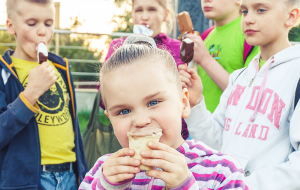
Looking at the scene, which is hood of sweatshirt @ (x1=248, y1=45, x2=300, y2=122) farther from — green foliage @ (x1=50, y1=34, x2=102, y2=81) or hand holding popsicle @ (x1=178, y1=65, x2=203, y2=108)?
green foliage @ (x1=50, y1=34, x2=102, y2=81)

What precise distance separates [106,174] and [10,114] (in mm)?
1200

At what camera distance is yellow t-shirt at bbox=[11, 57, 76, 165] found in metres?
2.33

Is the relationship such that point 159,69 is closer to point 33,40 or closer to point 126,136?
point 126,136

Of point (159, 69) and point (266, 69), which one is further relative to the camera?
point (266, 69)

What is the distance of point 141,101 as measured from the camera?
1207 millimetres

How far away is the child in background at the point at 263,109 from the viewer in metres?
1.56

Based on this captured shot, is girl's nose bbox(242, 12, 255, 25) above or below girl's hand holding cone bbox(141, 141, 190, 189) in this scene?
above

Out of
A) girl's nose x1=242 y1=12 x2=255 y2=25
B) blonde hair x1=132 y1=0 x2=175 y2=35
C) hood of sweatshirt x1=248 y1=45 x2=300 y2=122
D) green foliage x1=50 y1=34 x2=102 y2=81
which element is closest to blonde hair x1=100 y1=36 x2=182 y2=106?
hood of sweatshirt x1=248 y1=45 x2=300 y2=122

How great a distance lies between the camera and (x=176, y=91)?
Result: 1.37m

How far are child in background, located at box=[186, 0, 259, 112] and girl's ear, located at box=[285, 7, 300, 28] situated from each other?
0.38 metres

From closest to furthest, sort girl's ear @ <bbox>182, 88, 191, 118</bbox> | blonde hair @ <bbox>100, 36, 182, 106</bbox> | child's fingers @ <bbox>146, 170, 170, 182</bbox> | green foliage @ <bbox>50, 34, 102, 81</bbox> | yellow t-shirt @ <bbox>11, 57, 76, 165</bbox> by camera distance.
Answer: child's fingers @ <bbox>146, 170, 170, 182</bbox> → blonde hair @ <bbox>100, 36, 182, 106</bbox> → girl's ear @ <bbox>182, 88, 191, 118</bbox> → yellow t-shirt @ <bbox>11, 57, 76, 165</bbox> → green foliage @ <bbox>50, 34, 102, 81</bbox>

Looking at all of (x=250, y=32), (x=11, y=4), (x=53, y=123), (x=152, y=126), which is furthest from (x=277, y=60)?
(x=11, y=4)

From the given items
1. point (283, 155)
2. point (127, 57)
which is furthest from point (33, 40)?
point (283, 155)

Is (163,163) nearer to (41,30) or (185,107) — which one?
(185,107)
